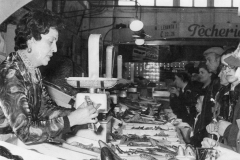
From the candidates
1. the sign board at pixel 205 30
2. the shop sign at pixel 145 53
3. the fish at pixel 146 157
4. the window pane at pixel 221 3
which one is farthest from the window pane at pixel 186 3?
the fish at pixel 146 157

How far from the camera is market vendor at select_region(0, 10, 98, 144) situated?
5.76 feet

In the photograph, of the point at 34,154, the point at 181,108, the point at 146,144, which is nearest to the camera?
the point at 34,154

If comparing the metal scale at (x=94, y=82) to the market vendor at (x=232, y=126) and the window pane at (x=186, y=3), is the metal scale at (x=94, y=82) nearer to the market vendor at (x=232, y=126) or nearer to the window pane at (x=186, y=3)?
the market vendor at (x=232, y=126)

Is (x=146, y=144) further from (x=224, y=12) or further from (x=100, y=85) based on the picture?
(x=224, y=12)

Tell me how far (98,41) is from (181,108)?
11.8ft

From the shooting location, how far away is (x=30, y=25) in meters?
2.00

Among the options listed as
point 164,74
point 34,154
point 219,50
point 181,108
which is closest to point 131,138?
point 34,154

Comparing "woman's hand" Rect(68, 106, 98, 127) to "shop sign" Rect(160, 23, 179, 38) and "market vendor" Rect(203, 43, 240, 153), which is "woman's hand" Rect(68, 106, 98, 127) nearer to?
"market vendor" Rect(203, 43, 240, 153)

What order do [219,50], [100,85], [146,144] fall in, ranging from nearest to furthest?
[100,85]
[146,144]
[219,50]

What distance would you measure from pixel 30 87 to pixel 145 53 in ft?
38.9

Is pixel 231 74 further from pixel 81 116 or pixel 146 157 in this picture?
pixel 81 116

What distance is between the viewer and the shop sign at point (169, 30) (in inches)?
480

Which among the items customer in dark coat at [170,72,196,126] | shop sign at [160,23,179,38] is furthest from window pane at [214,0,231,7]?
customer in dark coat at [170,72,196,126]

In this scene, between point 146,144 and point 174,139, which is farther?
point 174,139
